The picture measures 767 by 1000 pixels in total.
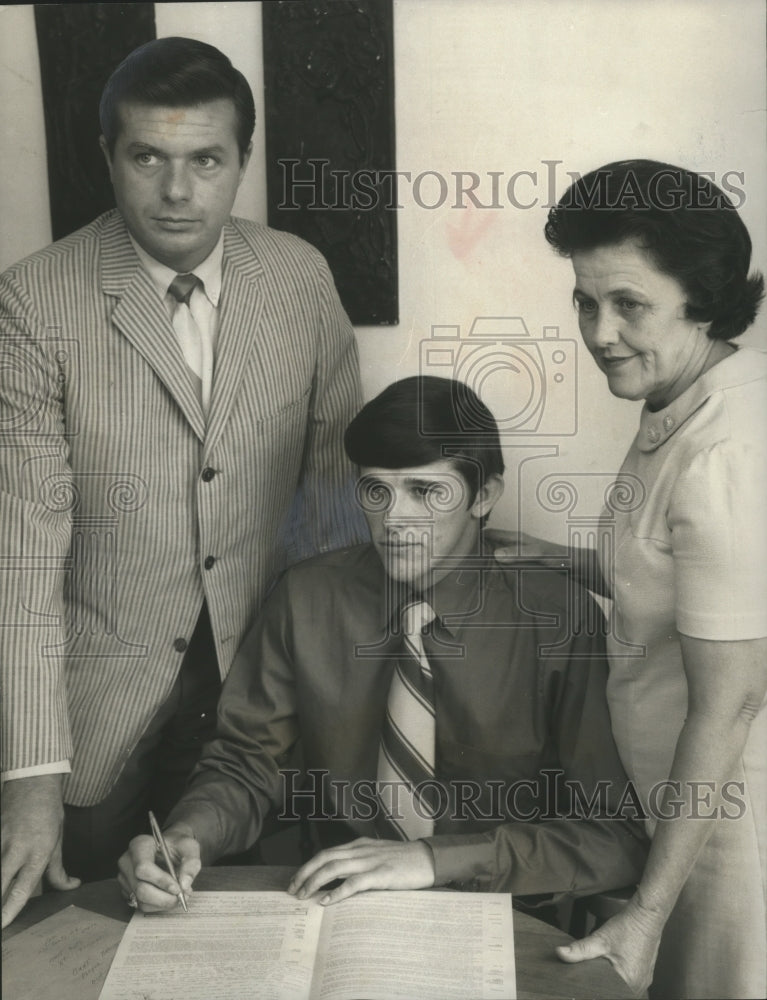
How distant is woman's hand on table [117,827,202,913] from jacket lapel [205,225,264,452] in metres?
0.61

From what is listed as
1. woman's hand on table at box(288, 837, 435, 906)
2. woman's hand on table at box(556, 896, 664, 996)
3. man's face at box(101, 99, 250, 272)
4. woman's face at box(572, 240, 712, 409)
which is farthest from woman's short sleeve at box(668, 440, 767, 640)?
man's face at box(101, 99, 250, 272)

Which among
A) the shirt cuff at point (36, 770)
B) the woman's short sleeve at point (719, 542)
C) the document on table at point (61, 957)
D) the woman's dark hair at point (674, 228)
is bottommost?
the document on table at point (61, 957)

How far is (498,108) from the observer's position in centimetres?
158

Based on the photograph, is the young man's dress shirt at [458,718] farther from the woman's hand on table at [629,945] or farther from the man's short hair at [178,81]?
the man's short hair at [178,81]

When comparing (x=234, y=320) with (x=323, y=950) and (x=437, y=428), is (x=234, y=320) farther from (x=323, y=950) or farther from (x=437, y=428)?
(x=323, y=950)

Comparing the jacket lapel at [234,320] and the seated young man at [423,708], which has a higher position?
the jacket lapel at [234,320]

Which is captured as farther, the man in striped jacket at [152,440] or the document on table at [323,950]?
the man in striped jacket at [152,440]

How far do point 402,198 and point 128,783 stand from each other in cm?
101

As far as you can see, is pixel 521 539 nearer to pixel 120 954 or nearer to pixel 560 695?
pixel 560 695

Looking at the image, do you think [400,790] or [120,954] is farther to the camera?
[400,790]

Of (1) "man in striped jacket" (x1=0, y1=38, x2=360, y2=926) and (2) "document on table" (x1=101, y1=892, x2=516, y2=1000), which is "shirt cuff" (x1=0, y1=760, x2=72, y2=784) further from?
(2) "document on table" (x1=101, y1=892, x2=516, y2=1000)

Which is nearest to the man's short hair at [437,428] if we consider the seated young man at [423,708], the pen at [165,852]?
the seated young man at [423,708]

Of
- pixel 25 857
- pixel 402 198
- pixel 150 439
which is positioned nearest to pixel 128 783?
pixel 25 857

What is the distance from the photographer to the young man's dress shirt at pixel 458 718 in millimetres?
1612
